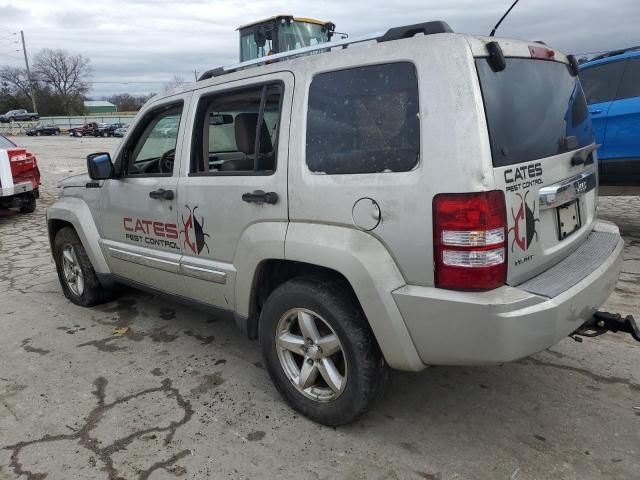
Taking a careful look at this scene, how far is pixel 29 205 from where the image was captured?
31.2 feet

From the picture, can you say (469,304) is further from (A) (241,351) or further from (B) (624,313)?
(B) (624,313)

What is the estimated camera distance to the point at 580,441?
259 centimetres

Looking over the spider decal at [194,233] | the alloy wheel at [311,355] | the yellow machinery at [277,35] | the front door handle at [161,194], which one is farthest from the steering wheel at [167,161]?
the yellow machinery at [277,35]

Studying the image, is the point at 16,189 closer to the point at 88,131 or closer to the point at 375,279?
the point at 375,279

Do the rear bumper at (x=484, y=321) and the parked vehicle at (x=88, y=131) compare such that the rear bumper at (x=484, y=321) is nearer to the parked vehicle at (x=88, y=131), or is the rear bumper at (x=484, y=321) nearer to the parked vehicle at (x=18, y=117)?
the parked vehicle at (x=88, y=131)

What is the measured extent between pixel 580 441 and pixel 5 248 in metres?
7.35

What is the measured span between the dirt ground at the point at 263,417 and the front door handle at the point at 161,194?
3.73ft

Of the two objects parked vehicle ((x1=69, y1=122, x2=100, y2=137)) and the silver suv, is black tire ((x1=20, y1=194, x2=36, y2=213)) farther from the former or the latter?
parked vehicle ((x1=69, y1=122, x2=100, y2=137))

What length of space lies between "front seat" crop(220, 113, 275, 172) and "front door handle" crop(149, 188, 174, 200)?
41 centimetres

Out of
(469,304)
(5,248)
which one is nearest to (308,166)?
(469,304)

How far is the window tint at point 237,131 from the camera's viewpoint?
115 inches

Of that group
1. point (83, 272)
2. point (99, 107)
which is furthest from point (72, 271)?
point (99, 107)

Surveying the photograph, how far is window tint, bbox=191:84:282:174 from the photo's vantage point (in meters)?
2.91

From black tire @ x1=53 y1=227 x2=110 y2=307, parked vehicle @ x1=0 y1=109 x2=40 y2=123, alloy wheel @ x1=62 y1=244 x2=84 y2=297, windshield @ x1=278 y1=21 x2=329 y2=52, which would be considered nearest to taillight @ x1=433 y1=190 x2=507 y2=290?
black tire @ x1=53 y1=227 x2=110 y2=307
